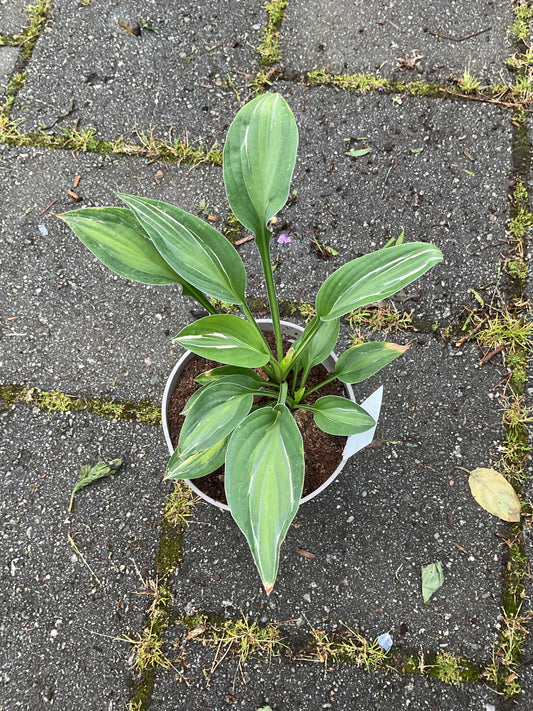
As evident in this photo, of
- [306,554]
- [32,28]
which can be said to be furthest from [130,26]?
[306,554]

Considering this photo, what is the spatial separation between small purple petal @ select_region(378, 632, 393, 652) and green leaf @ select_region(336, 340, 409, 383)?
62cm

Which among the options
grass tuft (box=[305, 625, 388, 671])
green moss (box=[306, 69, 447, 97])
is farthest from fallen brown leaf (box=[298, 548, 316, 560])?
green moss (box=[306, 69, 447, 97])

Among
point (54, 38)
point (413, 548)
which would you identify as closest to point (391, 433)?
point (413, 548)

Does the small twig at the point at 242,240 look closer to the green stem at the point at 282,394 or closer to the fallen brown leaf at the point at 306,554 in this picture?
the green stem at the point at 282,394

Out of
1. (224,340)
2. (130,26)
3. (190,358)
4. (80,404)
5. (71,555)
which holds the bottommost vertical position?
(71,555)

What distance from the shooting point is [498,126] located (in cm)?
150

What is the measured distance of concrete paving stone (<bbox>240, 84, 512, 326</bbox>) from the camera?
1.40 metres

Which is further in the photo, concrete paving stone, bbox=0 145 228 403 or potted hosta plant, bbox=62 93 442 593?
concrete paving stone, bbox=0 145 228 403

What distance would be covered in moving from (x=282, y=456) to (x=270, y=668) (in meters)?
0.65

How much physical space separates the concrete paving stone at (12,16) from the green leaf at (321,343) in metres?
1.43

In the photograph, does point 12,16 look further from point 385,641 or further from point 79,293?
point 385,641

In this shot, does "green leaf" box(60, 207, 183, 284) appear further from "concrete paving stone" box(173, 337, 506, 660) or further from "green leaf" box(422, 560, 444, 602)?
"green leaf" box(422, 560, 444, 602)

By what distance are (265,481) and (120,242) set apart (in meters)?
0.43

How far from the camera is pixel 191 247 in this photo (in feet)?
2.65
